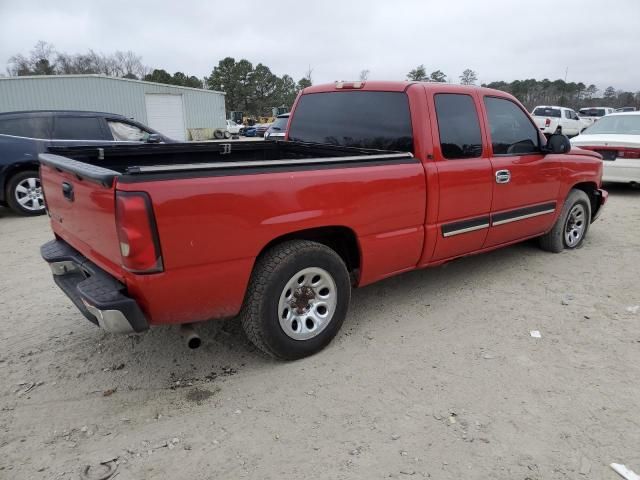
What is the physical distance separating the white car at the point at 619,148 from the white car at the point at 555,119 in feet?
45.4

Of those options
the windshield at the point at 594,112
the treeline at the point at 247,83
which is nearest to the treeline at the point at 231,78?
the treeline at the point at 247,83

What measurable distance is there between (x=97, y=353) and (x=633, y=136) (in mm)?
9605

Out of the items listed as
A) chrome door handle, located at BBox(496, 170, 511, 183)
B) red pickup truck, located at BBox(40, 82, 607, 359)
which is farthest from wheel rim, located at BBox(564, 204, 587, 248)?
chrome door handle, located at BBox(496, 170, 511, 183)

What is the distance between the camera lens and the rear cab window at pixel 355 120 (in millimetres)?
Result: 3854

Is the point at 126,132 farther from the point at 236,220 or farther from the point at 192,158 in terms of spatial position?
the point at 236,220

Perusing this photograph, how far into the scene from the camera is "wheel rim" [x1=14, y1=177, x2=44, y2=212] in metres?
7.82

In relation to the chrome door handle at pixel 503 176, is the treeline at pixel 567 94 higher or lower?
higher

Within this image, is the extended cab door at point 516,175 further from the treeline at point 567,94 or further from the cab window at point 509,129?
the treeline at point 567,94

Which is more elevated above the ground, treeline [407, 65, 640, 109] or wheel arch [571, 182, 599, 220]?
treeline [407, 65, 640, 109]

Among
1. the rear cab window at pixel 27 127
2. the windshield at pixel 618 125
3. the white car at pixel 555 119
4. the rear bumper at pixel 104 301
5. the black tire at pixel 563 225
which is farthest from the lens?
the white car at pixel 555 119

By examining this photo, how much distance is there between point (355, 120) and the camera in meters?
4.17

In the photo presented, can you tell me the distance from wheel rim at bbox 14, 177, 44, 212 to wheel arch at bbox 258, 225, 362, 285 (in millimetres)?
6304

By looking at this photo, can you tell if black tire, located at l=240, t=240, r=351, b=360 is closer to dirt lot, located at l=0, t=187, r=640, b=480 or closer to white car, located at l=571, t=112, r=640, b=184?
dirt lot, located at l=0, t=187, r=640, b=480

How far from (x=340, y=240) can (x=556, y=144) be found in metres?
2.64
